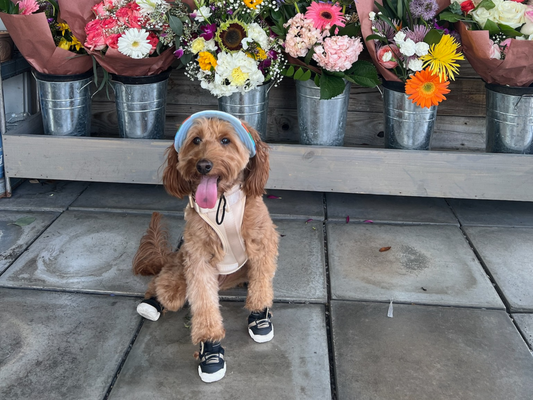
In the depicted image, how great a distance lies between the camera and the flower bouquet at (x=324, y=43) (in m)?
3.05

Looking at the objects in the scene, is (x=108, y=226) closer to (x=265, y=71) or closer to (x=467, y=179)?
(x=265, y=71)

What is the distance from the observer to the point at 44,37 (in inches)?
127

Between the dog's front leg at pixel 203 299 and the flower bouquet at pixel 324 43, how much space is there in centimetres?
154

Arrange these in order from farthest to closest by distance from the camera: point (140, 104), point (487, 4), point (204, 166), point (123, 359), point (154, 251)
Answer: point (140, 104) < point (487, 4) < point (154, 251) < point (123, 359) < point (204, 166)

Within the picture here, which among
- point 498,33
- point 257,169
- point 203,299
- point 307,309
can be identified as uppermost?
point 498,33

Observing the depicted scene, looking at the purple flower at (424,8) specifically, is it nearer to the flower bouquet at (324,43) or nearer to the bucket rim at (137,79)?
the flower bouquet at (324,43)

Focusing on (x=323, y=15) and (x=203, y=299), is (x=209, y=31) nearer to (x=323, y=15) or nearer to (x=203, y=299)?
(x=323, y=15)

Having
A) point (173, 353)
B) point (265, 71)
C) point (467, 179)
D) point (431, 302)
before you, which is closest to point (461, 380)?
point (431, 302)

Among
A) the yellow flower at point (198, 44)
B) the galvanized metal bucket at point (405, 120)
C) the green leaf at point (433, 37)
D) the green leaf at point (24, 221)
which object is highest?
the green leaf at point (433, 37)

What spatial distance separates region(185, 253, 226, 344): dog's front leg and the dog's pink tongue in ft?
0.80

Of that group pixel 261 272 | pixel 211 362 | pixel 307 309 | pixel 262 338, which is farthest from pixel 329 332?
pixel 211 362

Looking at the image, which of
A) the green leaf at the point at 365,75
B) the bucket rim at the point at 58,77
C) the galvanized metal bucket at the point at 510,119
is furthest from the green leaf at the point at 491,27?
the bucket rim at the point at 58,77

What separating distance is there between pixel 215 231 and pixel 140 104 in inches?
68.2

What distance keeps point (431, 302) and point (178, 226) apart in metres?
1.60
